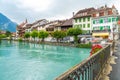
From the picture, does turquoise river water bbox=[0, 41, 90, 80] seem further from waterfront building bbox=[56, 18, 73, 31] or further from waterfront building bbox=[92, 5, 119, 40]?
waterfront building bbox=[56, 18, 73, 31]

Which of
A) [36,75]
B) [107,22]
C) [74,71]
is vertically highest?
[107,22]

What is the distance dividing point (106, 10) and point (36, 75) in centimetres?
4042

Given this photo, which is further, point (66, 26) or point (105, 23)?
point (66, 26)

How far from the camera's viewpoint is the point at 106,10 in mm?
54156

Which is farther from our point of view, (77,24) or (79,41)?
(77,24)

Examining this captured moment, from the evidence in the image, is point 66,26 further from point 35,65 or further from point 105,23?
point 35,65

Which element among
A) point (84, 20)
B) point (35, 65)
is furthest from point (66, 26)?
point (35, 65)

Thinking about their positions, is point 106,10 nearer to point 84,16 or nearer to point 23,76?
point 84,16

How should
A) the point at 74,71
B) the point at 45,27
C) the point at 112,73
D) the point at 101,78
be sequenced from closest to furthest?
the point at 74,71, the point at 101,78, the point at 112,73, the point at 45,27

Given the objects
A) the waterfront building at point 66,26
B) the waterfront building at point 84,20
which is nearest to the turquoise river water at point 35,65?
the waterfront building at point 84,20

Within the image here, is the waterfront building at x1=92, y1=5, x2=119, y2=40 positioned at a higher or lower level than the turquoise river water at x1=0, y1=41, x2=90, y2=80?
higher

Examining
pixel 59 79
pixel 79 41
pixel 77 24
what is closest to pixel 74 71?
pixel 59 79

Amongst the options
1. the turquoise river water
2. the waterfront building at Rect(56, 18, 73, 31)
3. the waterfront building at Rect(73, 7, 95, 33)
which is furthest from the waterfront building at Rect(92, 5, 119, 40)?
the turquoise river water

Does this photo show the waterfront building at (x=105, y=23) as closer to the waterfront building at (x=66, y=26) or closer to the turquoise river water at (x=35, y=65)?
the waterfront building at (x=66, y=26)
